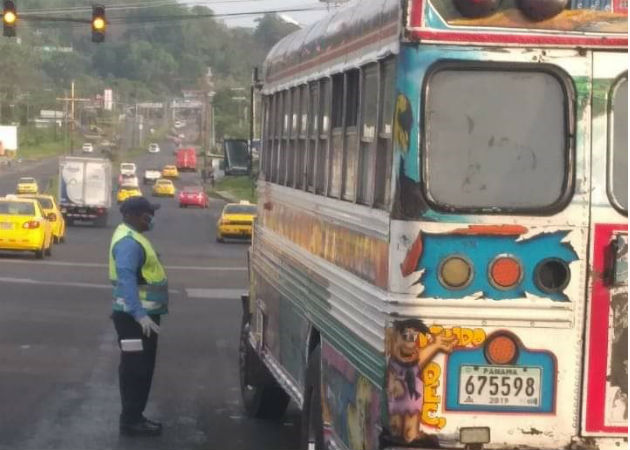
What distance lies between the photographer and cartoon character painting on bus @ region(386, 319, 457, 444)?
660cm

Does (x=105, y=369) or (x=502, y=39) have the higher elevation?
(x=502, y=39)

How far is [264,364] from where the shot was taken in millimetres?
11742

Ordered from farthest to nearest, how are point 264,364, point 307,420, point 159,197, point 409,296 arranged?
point 159,197, point 264,364, point 307,420, point 409,296

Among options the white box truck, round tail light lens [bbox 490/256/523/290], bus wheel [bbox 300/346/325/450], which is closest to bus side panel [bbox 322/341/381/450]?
bus wheel [bbox 300/346/325/450]

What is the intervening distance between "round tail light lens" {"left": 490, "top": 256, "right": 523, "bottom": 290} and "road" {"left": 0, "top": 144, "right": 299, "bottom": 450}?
4908 mm

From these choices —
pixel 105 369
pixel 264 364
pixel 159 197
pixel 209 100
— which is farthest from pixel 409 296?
pixel 209 100

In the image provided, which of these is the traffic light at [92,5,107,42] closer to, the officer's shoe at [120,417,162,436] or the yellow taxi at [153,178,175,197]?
the officer's shoe at [120,417,162,436]

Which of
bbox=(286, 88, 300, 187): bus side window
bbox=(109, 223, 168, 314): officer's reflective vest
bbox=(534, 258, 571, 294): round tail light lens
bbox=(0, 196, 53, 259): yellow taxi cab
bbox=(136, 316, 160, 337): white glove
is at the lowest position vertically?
bbox=(0, 196, 53, 259): yellow taxi cab

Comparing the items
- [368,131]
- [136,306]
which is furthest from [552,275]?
[136,306]

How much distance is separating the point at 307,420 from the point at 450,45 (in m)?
3.02

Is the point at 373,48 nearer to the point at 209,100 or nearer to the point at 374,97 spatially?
the point at 374,97

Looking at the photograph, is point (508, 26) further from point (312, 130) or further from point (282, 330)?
point (282, 330)

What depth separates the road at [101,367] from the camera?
37.7 feet

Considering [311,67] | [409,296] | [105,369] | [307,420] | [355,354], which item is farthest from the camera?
[105,369]
